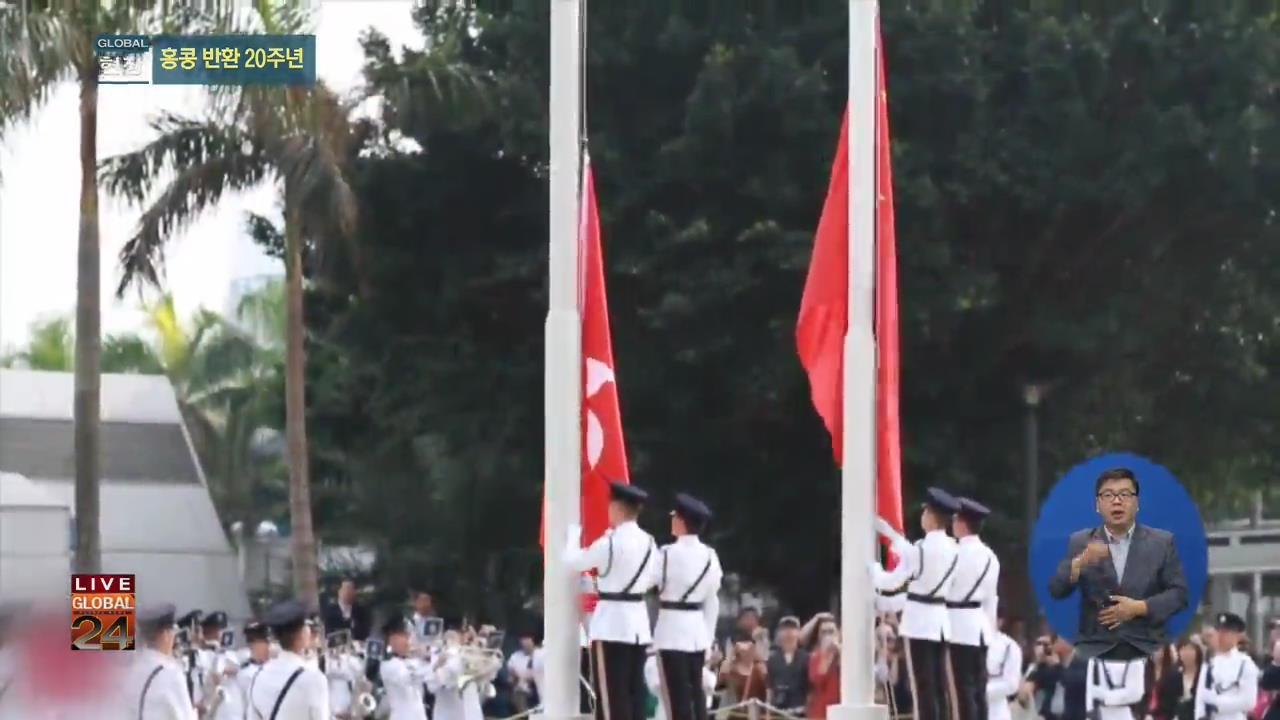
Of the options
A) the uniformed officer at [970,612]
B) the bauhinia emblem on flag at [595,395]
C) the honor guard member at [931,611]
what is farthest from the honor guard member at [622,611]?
the uniformed officer at [970,612]

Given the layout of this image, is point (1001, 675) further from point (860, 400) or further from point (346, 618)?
point (346, 618)

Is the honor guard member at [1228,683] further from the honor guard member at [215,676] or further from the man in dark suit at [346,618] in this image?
the man in dark suit at [346,618]

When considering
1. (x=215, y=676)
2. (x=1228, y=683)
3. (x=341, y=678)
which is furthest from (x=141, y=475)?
(x=1228, y=683)

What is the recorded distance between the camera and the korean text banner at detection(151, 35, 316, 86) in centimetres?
1955

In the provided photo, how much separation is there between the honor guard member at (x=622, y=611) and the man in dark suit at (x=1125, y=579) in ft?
18.6

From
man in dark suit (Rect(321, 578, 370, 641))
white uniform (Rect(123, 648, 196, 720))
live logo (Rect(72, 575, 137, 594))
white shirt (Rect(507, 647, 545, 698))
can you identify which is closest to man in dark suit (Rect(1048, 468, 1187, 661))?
white uniform (Rect(123, 648, 196, 720))

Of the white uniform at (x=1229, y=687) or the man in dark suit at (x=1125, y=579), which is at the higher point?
the man in dark suit at (x=1125, y=579)

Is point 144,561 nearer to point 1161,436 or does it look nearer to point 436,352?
point 436,352

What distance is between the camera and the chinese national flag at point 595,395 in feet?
45.6

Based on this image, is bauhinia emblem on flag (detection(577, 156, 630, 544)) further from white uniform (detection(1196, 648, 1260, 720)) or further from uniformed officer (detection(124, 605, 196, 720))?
white uniform (detection(1196, 648, 1260, 720))

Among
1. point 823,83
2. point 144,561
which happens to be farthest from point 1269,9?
point 144,561

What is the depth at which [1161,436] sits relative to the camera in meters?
32.2

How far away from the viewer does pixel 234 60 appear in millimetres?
20953

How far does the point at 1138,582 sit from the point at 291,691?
394cm
